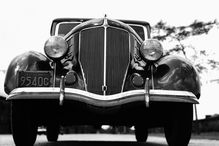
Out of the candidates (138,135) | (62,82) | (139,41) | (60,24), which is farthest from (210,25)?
(62,82)

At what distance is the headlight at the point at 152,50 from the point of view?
4.07 metres

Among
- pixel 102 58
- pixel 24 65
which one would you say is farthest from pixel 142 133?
pixel 24 65

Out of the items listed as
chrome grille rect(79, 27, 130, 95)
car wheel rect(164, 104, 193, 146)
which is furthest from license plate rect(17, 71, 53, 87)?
car wheel rect(164, 104, 193, 146)

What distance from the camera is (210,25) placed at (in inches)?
748

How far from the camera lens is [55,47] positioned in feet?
13.2

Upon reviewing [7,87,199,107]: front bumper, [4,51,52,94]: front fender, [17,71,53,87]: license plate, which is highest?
[4,51,52,94]: front fender

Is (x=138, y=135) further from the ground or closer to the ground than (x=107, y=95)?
closer to the ground

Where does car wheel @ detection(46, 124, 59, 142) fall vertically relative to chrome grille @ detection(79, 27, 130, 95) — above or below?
below

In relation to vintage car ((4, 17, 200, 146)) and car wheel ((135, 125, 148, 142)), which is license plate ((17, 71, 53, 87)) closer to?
vintage car ((4, 17, 200, 146))

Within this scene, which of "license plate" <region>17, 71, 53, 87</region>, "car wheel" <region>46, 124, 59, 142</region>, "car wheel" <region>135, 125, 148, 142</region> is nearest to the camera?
"license plate" <region>17, 71, 53, 87</region>

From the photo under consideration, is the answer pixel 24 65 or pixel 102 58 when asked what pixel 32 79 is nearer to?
pixel 24 65

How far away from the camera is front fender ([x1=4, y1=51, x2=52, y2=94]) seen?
4094 mm

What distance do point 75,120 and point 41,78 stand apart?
0.80m

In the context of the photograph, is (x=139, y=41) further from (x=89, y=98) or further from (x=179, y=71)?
(x=89, y=98)
